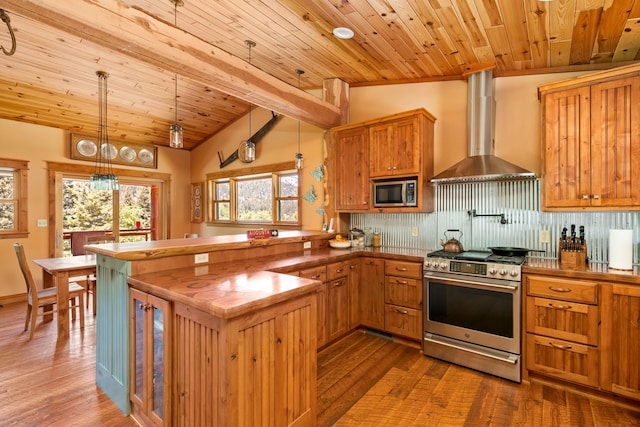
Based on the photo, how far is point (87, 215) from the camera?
18.8ft

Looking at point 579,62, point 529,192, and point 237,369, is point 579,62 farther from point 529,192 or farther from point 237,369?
point 237,369

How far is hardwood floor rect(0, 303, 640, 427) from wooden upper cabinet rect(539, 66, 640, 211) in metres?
1.54

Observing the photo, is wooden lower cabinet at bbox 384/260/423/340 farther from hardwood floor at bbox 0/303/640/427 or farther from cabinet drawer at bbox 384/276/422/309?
hardwood floor at bbox 0/303/640/427

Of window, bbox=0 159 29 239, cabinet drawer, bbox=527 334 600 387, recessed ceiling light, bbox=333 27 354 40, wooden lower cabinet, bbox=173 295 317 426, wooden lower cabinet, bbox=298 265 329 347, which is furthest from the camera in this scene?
window, bbox=0 159 29 239

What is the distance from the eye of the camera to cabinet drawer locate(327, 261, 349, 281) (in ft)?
10.3

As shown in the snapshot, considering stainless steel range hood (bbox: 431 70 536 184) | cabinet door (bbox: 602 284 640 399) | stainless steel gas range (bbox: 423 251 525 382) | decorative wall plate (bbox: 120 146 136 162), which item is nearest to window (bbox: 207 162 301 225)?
decorative wall plate (bbox: 120 146 136 162)

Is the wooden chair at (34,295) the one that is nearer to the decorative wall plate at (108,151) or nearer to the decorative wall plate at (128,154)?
the decorative wall plate at (108,151)

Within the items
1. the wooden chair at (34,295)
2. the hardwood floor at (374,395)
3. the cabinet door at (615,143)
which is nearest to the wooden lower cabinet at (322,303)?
the hardwood floor at (374,395)

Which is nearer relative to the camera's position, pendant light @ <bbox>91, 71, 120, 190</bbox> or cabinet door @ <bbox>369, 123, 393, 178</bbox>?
cabinet door @ <bbox>369, 123, 393, 178</bbox>

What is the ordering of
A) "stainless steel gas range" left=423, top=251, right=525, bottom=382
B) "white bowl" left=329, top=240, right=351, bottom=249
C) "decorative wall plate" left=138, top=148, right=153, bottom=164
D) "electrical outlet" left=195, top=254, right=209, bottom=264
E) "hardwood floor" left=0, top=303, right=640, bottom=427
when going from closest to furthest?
"hardwood floor" left=0, top=303, right=640, bottom=427, "electrical outlet" left=195, top=254, right=209, bottom=264, "stainless steel gas range" left=423, top=251, right=525, bottom=382, "white bowl" left=329, top=240, right=351, bottom=249, "decorative wall plate" left=138, top=148, right=153, bottom=164

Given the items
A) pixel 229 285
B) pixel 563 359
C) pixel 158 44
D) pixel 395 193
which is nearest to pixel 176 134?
pixel 158 44

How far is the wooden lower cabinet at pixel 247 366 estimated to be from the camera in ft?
4.91

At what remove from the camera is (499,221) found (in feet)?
10.7

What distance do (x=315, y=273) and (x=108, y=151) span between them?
4939mm
